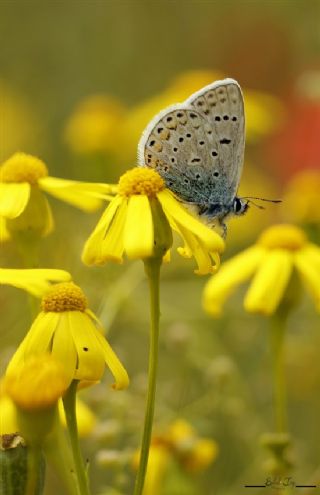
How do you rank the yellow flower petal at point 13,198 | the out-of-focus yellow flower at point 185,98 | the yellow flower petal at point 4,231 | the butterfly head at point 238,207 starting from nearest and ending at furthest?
1. the yellow flower petal at point 13,198
2. the yellow flower petal at point 4,231
3. the butterfly head at point 238,207
4. the out-of-focus yellow flower at point 185,98

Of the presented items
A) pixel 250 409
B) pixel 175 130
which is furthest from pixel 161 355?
pixel 175 130

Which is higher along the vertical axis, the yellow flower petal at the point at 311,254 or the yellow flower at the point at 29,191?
the yellow flower at the point at 29,191

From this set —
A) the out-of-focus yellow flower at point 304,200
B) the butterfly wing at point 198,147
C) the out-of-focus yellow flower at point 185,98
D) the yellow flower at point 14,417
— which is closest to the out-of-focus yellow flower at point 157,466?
the yellow flower at point 14,417

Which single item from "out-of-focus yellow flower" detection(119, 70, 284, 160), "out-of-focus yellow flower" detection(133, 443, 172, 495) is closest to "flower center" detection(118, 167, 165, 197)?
"out-of-focus yellow flower" detection(133, 443, 172, 495)

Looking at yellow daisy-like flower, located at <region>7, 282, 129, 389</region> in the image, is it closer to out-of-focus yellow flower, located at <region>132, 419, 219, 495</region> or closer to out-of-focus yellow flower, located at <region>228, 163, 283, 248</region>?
out-of-focus yellow flower, located at <region>132, 419, 219, 495</region>

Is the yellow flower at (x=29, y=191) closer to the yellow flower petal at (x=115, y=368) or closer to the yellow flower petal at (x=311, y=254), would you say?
the yellow flower petal at (x=115, y=368)

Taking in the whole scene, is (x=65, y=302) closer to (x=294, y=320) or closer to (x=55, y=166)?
(x=294, y=320)
